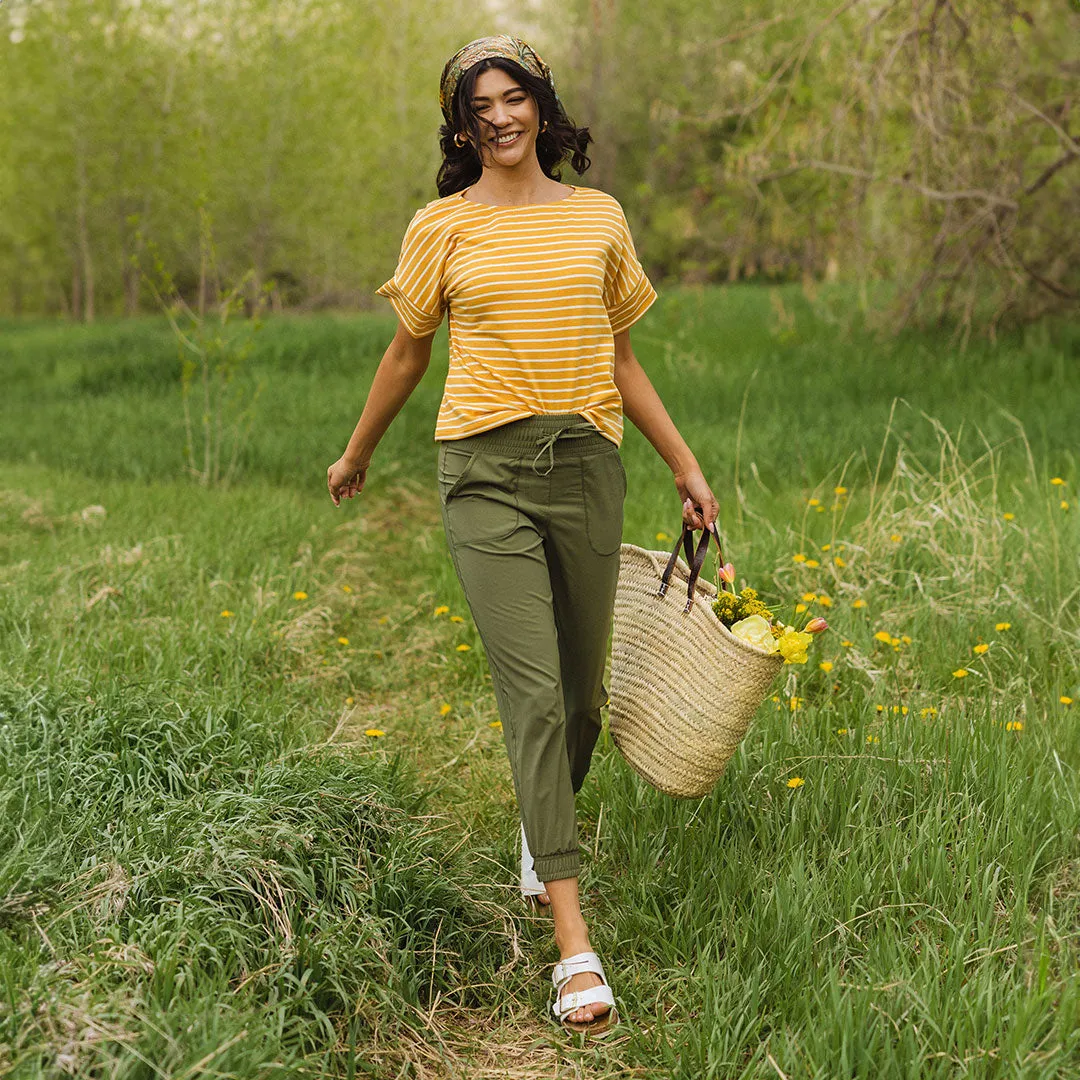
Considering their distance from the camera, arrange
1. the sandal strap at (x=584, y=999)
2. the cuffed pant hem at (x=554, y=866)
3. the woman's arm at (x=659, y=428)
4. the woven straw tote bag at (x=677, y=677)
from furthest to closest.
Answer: the woman's arm at (x=659, y=428)
the woven straw tote bag at (x=677, y=677)
the cuffed pant hem at (x=554, y=866)
the sandal strap at (x=584, y=999)

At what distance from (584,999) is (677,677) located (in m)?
0.76

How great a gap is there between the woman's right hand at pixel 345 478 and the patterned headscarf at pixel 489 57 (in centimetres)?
85

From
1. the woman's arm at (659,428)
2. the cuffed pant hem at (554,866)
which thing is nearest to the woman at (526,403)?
the cuffed pant hem at (554,866)

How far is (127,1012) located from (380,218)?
980 inches

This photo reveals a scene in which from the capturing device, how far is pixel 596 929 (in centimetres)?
302

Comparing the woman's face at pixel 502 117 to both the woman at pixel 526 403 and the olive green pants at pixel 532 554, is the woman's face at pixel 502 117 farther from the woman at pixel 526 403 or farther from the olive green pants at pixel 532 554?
the olive green pants at pixel 532 554

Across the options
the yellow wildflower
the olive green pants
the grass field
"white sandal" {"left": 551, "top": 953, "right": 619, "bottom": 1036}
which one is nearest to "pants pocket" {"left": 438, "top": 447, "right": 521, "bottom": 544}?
the olive green pants

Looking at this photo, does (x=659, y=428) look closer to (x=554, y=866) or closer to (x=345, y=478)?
(x=345, y=478)

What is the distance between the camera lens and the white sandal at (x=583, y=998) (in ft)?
8.40

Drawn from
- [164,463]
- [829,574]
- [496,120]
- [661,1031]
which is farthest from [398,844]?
[164,463]

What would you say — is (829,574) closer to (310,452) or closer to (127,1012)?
(127,1012)

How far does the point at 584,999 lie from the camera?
2.55 metres

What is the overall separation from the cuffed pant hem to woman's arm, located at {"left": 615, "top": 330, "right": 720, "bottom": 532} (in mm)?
860

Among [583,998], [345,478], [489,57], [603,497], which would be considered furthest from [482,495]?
[583,998]
